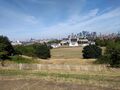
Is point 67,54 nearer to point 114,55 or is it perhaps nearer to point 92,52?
point 92,52

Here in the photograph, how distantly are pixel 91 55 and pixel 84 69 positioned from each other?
26.7 meters

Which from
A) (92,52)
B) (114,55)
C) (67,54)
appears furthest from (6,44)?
(67,54)

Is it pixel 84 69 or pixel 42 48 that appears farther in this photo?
pixel 42 48

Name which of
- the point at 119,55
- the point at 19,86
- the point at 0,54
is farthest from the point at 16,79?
the point at 0,54

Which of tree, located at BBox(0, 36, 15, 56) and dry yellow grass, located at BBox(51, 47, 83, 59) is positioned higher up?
tree, located at BBox(0, 36, 15, 56)

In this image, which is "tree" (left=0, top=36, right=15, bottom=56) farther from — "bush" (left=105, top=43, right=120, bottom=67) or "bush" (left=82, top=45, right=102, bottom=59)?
"bush" (left=105, top=43, right=120, bottom=67)

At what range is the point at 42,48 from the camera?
54500mm

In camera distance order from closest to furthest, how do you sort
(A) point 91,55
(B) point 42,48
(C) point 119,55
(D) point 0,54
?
(C) point 119,55, (D) point 0,54, (A) point 91,55, (B) point 42,48

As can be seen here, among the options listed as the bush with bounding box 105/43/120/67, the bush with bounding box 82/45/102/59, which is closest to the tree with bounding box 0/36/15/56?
the bush with bounding box 82/45/102/59

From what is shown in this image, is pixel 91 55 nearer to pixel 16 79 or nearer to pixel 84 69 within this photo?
pixel 84 69

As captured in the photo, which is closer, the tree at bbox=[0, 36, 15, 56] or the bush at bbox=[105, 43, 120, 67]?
the bush at bbox=[105, 43, 120, 67]

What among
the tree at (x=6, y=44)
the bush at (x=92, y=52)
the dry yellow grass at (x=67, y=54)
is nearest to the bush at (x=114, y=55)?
the bush at (x=92, y=52)

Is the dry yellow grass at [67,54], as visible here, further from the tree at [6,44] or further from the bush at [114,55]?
the bush at [114,55]

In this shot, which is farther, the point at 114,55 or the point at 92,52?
the point at 92,52
